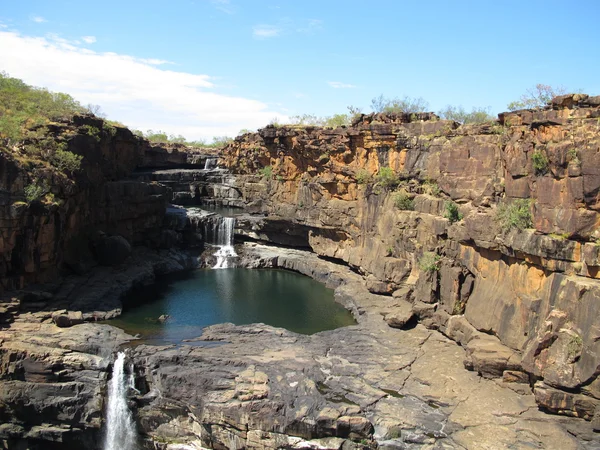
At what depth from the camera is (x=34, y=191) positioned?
26016 mm

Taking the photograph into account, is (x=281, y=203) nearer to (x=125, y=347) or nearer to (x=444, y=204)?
(x=444, y=204)

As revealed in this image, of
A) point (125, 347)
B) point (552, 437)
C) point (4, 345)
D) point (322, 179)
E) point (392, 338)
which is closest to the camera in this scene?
point (552, 437)

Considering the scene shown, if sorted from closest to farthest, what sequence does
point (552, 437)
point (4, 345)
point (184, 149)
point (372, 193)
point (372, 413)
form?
1. point (552, 437)
2. point (372, 413)
3. point (4, 345)
4. point (372, 193)
5. point (184, 149)

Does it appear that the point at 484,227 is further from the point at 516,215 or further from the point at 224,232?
the point at 224,232

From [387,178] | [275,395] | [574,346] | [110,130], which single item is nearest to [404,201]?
[387,178]

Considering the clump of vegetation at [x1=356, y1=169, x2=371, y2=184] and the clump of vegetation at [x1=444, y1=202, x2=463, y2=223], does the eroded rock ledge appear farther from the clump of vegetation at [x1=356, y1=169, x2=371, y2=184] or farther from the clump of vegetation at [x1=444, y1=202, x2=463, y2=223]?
the clump of vegetation at [x1=356, y1=169, x2=371, y2=184]

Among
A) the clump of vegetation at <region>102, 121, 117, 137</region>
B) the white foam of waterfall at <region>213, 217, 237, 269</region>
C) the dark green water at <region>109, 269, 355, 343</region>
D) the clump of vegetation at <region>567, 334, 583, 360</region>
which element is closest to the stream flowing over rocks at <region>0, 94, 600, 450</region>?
the clump of vegetation at <region>567, 334, 583, 360</region>

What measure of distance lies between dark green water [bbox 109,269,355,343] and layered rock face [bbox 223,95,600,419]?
383cm

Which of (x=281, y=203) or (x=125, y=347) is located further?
(x=281, y=203)

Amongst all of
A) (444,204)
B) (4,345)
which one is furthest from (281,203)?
(4,345)

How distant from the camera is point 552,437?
1642 centimetres

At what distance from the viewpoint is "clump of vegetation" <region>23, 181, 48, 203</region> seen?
25.8 meters

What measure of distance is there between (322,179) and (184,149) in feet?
94.1

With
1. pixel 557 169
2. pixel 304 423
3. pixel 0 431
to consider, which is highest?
pixel 557 169
